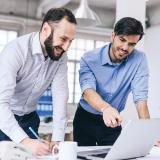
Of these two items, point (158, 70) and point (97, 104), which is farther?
point (158, 70)

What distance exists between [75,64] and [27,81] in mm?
5667

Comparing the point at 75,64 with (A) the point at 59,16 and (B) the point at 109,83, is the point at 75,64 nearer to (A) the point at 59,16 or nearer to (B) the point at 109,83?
(B) the point at 109,83

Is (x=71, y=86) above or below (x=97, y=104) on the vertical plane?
below

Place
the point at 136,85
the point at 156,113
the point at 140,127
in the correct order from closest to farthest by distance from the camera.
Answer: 1. the point at 140,127
2. the point at 136,85
3. the point at 156,113

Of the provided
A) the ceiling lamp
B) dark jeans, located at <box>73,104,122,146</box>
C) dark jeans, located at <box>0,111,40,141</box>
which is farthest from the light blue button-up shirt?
the ceiling lamp

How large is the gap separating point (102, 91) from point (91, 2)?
532 cm

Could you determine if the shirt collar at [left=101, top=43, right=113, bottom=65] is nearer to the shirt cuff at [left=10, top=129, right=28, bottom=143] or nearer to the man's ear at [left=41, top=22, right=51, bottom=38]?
the man's ear at [left=41, top=22, right=51, bottom=38]

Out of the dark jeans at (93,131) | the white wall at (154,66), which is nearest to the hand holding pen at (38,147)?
the dark jeans at (93,131)

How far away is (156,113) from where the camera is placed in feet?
22.5

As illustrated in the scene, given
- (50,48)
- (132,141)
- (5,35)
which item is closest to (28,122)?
(50,48)

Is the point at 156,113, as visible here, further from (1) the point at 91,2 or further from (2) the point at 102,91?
(2) the point at 102,91

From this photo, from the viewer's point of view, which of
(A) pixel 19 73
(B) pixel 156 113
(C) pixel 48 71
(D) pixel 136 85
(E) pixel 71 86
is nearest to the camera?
(A) pixel 19 73

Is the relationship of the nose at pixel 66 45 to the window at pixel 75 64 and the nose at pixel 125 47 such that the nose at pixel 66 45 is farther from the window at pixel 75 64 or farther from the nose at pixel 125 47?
the window at pixel 75 64

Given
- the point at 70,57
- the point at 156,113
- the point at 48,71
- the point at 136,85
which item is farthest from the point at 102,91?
the point at 70,57
